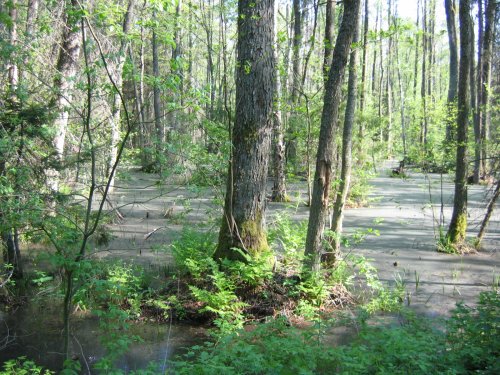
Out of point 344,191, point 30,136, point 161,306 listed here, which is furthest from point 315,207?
point 30,136

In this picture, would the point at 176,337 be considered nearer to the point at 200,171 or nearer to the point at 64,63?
the point at 200,171

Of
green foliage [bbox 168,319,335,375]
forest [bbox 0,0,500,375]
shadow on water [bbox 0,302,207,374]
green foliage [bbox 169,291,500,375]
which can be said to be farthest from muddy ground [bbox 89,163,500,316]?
green foliage [bbox 169,291,500,375]

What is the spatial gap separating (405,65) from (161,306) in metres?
47.4

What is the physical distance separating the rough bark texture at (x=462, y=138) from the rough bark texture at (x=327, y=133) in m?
3.97

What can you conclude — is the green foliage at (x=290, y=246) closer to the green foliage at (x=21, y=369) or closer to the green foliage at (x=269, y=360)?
the green foliage at (x=269, y=360)

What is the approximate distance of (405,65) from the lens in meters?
48.2

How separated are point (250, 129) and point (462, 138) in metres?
5.26

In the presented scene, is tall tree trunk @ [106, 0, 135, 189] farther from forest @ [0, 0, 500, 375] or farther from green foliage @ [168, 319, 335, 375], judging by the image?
green foliage @ [168, 319, 335, 375]

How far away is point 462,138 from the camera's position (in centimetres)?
988

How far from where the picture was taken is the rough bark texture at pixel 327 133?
265 inches

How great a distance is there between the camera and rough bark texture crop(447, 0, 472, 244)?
9727mm

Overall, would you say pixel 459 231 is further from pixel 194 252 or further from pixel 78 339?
pixel 78 339

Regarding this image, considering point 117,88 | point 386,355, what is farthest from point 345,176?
point 117,88

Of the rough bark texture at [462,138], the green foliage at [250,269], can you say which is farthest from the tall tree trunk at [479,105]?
the green foliage at [250,269]
